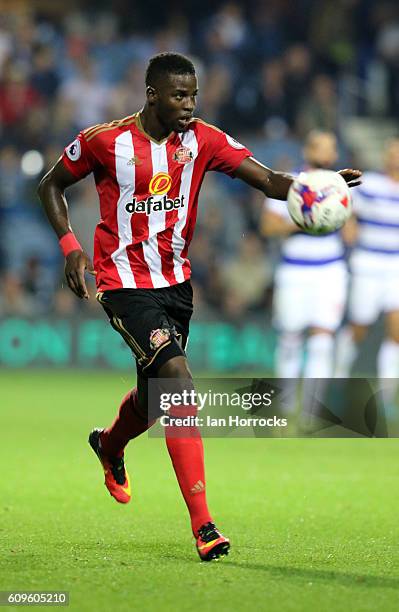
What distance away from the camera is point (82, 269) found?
5492 millimetres

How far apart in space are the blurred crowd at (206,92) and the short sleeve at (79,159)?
872cm

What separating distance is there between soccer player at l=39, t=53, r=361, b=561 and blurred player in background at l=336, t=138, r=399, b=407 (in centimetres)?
503

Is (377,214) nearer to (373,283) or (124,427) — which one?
(373,283)

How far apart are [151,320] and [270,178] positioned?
2.99 ft

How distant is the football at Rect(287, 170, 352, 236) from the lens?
562cm

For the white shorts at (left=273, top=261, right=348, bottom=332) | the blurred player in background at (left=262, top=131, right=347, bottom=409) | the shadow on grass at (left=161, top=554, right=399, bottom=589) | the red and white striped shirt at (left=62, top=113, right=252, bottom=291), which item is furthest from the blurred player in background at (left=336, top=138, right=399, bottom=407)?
the shadow on grass at (left=161, top=554, right=399, bottom=589)

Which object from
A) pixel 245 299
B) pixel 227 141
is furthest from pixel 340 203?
pixel 245 299

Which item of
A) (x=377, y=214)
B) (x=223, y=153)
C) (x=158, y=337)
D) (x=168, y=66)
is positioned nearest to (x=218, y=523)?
(x=158, y=337)

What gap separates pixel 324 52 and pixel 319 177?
12.3m

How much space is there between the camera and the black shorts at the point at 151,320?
18.0ft

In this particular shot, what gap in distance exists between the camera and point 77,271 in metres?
5.48

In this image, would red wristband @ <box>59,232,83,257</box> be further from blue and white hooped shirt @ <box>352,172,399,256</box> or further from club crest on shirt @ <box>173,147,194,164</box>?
blue and white hooped shirt @ <box>352,172,399,256</box>

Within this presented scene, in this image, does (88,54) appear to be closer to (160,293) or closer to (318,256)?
(318,256)

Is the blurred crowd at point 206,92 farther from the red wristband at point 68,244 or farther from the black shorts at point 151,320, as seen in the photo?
the red wristband at point 68,244
